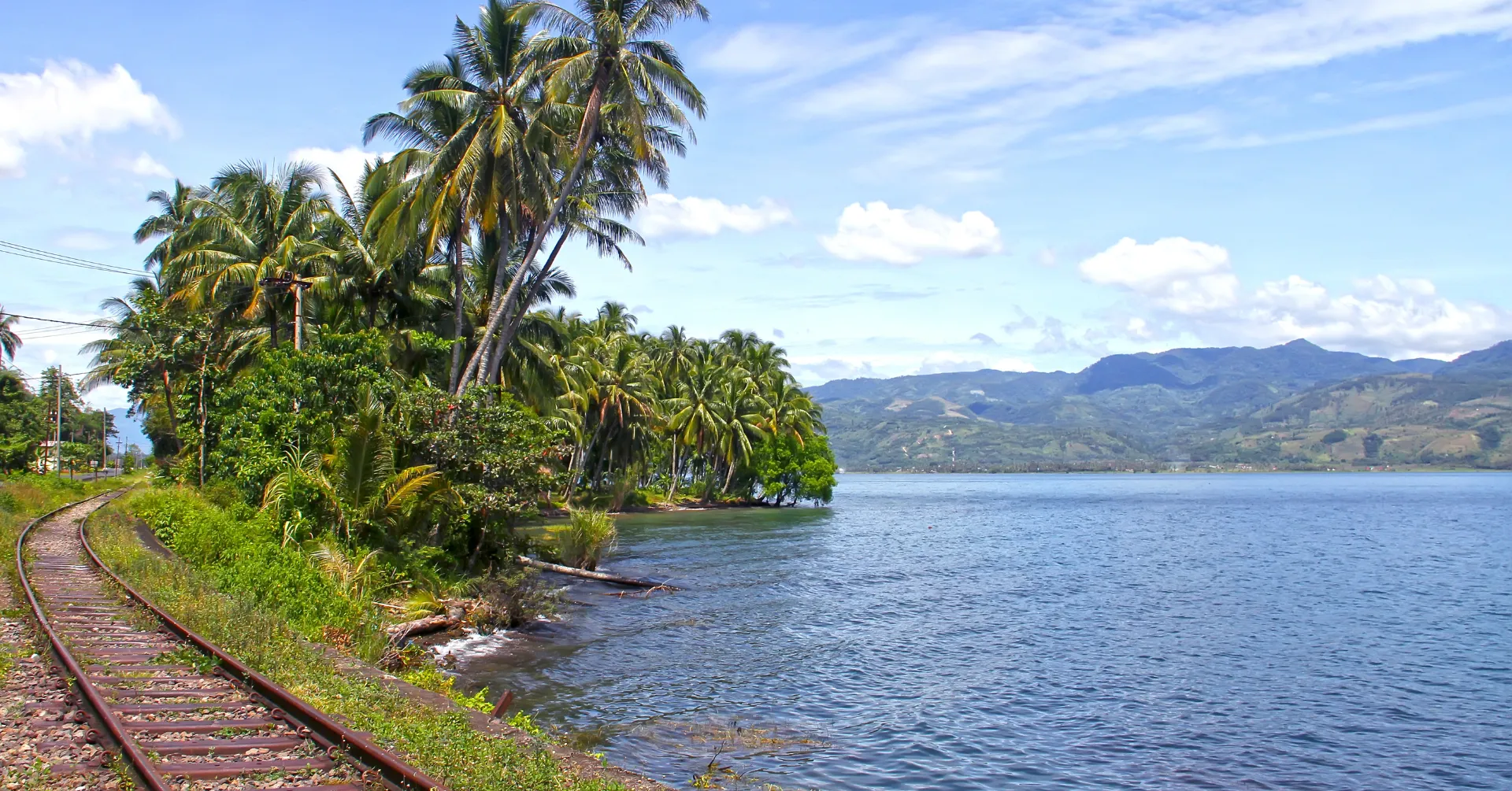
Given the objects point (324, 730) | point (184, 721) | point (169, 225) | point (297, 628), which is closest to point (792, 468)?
point (169, 225)

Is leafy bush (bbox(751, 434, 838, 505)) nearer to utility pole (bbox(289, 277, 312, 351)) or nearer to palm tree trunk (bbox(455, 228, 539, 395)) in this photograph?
utility pole (bbox(289, 277, 312, 351))

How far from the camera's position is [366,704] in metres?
9.98

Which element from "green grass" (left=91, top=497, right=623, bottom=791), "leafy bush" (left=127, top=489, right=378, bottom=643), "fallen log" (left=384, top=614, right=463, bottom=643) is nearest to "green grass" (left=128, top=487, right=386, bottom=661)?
"leafy bush" (left=127, top=489, right=378, bottom=643)

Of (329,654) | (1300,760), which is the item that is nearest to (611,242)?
(329,654)

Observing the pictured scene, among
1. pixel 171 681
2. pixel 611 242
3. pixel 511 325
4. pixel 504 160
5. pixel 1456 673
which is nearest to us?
pixel 171 681

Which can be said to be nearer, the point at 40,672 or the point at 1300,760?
the point at 40,672

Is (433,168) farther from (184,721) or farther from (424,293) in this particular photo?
(184,721)

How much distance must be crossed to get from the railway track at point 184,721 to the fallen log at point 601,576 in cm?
1611

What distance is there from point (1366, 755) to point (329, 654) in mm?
14525

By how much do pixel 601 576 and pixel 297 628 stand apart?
15.5 m

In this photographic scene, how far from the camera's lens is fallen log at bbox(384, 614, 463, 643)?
18.0 meters

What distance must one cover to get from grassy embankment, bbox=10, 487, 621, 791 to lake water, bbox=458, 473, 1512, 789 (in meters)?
2.97

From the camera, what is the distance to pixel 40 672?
35.7 ft

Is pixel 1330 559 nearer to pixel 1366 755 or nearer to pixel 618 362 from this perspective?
pixel 1366 755
